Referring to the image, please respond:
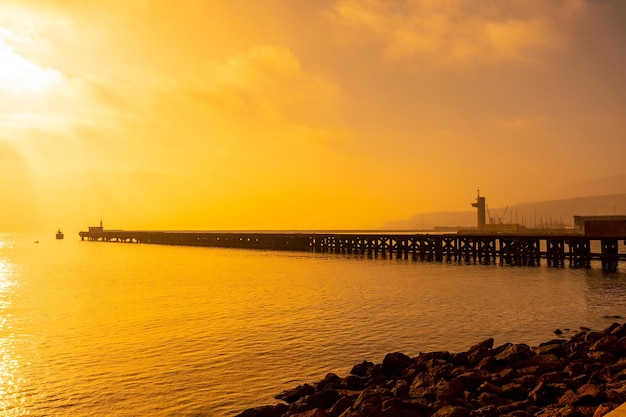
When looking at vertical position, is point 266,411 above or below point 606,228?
below

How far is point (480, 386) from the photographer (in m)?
9.62

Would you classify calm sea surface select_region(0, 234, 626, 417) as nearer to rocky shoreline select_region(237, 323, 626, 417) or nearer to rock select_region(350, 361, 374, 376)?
rock select_region(350, 361, 374, 376)

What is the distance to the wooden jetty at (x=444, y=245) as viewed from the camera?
4744cm

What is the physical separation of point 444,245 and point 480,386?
6881 centimetres

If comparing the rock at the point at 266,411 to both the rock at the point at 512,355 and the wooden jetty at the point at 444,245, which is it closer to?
the rock at the point at 512,355

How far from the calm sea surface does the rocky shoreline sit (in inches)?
57.4

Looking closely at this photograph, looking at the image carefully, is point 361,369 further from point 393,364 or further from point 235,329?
point 235,329

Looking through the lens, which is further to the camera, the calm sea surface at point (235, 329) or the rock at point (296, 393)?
the calm sea surface at point (235, 329)

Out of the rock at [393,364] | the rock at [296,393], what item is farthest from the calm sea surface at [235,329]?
the rock at [393,364]

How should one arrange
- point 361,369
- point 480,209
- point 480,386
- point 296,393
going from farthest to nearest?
point 480,209 < point 361,369 < point 296,393 < point 480,386

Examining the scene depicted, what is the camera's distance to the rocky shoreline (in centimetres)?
816

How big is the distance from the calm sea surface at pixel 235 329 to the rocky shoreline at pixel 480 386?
1.46 metres

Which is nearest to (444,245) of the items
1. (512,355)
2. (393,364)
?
(512,355)

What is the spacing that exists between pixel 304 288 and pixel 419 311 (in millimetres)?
10742
